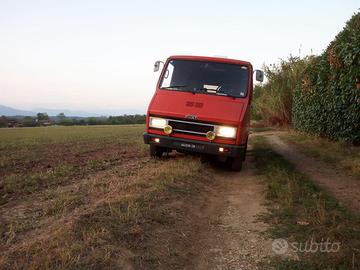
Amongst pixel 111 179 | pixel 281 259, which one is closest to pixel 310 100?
pixel 111 179

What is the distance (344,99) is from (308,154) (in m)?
2.16

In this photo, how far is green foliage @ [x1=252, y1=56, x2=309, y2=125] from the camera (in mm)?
30422

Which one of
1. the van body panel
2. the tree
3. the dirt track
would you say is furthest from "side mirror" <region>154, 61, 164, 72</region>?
the tree

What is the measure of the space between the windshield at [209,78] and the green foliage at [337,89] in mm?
3318

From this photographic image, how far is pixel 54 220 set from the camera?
18.8 ft

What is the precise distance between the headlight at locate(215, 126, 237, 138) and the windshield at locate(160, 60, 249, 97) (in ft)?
3.71

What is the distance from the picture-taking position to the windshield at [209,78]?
10.8m

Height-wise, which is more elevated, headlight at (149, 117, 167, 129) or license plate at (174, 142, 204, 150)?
headlight at (149, 117, 167, 129)

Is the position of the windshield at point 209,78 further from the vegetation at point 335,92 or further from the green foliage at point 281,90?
the green foliage at point 281,90

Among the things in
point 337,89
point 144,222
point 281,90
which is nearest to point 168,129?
point 144,222

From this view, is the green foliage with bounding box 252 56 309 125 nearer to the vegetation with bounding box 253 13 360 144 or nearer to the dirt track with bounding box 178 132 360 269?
the vegetation with bounding box 253 13 360 144

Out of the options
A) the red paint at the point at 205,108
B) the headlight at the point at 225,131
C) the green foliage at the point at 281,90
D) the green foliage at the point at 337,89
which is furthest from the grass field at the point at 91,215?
the green foliage at the point at 281,90

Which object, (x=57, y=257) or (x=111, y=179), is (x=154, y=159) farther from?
(x=57, y=257)

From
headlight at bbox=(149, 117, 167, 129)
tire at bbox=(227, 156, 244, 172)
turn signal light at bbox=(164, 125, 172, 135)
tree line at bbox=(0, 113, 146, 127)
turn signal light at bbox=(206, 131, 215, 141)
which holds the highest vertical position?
headlight at bbox=(149, 117, 167, 129)
